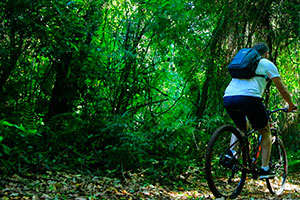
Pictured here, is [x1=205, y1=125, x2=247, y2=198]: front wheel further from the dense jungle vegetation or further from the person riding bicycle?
the dense jungle vegetation

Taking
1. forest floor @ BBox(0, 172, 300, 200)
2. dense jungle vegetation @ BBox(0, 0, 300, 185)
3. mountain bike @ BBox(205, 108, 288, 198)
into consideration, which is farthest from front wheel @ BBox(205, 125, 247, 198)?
dense jungle vegetation @ BBox(0, 0, 300, 185)

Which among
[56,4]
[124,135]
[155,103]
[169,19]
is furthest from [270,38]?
[56,4]

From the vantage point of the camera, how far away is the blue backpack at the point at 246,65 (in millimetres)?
4086

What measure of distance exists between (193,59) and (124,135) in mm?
2059

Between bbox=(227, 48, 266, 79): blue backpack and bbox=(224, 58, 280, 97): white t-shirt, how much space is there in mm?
63

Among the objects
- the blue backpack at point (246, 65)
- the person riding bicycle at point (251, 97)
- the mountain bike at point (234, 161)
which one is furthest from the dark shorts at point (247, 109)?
the blue backpack at point (246, 65)

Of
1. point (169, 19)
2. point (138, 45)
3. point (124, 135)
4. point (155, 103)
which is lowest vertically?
point (124, 135)

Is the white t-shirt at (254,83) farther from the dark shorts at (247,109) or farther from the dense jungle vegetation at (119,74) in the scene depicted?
the dense jungle vegetation at (119,74)

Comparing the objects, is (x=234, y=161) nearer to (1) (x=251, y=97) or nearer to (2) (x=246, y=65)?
(1) (x=251, y=97)

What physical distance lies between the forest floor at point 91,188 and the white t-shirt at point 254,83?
56.5 inches

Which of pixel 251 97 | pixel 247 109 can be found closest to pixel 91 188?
pixel 247 109

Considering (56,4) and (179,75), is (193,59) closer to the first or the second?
(179,75)

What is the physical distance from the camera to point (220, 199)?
4.01 meters

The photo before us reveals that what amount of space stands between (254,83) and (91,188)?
2.41 metres
